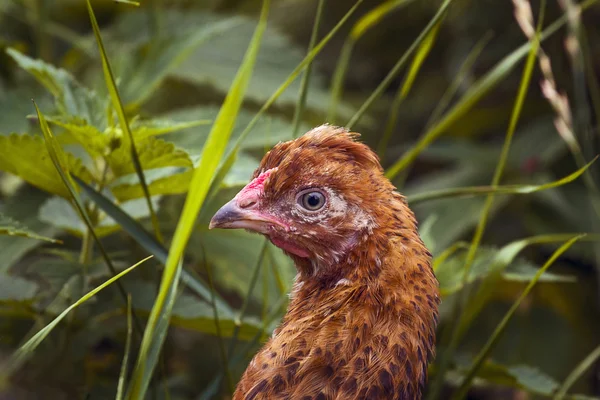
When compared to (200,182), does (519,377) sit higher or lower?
lower

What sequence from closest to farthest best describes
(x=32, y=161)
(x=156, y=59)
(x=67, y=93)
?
(x=32, y=161) < (x=67, y=93) < (x=156, y=59)

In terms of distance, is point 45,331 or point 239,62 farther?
point 239,62

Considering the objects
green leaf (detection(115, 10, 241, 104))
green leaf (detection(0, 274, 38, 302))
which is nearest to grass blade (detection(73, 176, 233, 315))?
green leaf (detection(0, 274, 38, 302))

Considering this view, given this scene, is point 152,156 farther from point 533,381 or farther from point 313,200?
point 533,381

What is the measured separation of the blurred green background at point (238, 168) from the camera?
5.20 ft

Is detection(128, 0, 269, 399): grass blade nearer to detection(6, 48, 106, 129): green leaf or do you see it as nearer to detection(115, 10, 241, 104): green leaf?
detection(6, 48, 106, 129): green leaf

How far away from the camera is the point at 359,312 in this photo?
→ 51.7 inches

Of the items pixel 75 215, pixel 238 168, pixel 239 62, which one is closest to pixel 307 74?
pixel 238 168

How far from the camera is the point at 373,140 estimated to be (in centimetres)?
353

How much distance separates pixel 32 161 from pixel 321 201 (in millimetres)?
567

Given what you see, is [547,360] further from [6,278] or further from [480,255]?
[6,278]

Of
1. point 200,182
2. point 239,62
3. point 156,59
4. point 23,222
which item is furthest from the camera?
point 239,62

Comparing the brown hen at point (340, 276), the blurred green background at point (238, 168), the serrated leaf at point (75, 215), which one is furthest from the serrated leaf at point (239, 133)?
the brown hen at point (340, 276)

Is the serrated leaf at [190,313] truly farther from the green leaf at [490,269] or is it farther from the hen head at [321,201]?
the green leaf at [490,269]
